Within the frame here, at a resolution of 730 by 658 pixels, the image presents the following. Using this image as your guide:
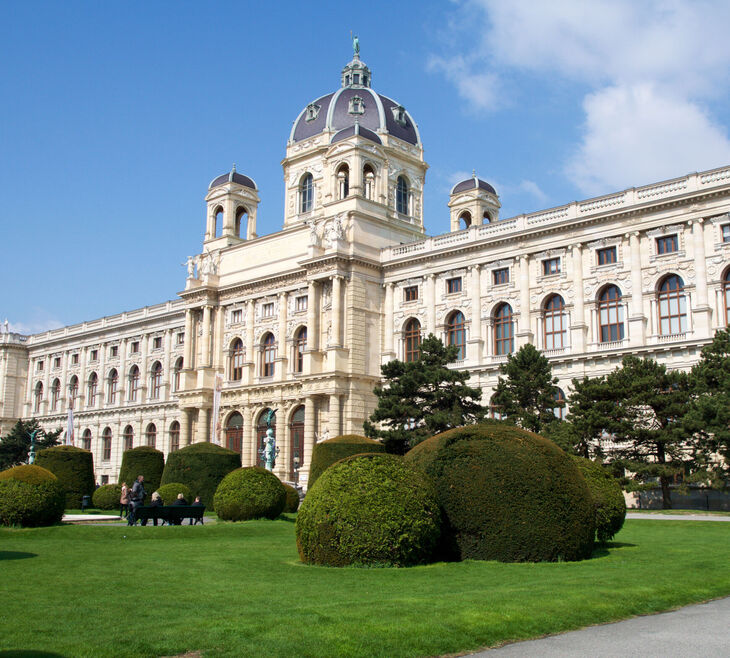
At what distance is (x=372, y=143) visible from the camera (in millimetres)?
62312

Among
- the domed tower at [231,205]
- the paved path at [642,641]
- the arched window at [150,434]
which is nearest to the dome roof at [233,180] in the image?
the domed tower at [231,205]

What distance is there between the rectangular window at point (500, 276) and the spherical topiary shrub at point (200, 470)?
72.5 ft

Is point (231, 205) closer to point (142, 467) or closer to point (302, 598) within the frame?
point (142, 467)

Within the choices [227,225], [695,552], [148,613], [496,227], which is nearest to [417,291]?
[496,227]

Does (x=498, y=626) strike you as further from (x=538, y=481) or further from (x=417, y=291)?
(x=417, y=291)

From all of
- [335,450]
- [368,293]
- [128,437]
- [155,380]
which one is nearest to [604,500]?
[335,450]

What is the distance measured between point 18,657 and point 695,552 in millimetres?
15227

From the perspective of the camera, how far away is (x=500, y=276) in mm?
51562

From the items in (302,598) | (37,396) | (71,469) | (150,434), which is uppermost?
(37,396)

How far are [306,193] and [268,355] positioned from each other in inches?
600

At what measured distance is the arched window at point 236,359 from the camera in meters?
63.8

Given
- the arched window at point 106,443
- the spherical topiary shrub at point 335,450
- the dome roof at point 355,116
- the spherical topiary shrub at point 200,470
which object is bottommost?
the spherical topiary shrub at point 200,470

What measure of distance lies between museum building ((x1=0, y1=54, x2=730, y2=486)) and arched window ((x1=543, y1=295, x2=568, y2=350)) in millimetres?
133

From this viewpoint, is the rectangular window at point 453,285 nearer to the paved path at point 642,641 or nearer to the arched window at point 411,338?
the arched window at point 411,338
